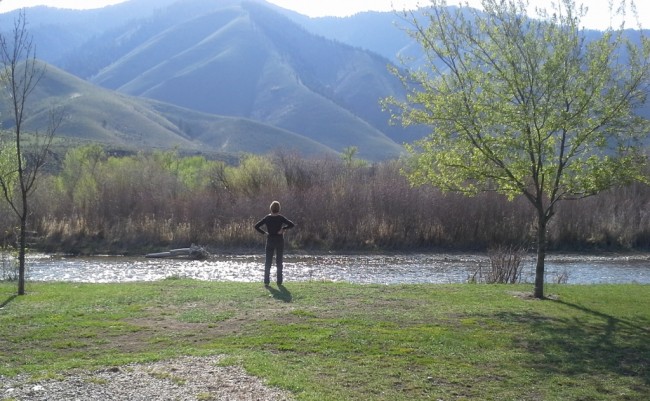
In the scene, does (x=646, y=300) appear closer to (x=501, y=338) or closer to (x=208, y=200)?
(x=501, y=338)

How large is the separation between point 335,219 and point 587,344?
2947 cm

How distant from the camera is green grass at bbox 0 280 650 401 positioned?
879 cm

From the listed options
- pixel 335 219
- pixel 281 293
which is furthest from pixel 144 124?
pixel 281 293

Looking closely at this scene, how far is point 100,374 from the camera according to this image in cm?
905

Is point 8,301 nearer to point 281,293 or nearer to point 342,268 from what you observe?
point 281,293

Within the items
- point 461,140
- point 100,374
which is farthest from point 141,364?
point 461,140

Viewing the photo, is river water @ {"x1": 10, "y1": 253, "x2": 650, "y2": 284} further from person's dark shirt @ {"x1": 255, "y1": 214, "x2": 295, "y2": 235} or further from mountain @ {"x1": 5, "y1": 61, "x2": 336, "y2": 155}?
mountain @ {"x1": 5, "y1": 61, "x2": 336, "y2": 155}

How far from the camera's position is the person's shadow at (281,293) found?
14984 mm

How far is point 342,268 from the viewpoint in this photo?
3188 centimetres

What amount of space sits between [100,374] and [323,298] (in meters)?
6.52

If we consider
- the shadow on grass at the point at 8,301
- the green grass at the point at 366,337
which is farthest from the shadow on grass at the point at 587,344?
the shadow on grass at the point at 8,301

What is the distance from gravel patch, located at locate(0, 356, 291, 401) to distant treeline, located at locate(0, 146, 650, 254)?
2989 cm

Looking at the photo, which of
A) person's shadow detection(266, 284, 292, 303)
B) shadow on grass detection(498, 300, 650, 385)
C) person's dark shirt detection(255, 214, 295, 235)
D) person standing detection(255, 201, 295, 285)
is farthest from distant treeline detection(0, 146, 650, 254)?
shadow on grass detection(498, 300, 650, 385)

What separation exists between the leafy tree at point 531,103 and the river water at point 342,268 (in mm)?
10650
